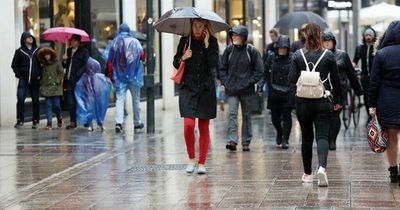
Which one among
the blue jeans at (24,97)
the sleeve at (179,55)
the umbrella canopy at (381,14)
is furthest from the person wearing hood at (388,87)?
the umbrella canopy at (381,14)

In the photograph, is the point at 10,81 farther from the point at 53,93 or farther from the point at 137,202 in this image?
the point at 137,202

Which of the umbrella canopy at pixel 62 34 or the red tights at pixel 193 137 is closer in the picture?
the red tights at pixel 193 137

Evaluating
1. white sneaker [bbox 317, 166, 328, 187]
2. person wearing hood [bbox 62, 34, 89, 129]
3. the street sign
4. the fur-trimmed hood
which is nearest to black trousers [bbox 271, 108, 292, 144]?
white sneaker [bbox 317, 166, 328, 187]

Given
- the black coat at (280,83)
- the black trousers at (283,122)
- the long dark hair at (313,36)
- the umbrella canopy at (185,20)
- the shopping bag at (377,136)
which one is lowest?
the black trousers at (283,122)

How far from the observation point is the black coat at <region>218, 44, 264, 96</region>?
14555mm

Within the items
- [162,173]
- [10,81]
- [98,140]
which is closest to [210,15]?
[162,173]

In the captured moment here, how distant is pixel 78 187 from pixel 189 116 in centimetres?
171

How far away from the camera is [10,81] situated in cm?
1892

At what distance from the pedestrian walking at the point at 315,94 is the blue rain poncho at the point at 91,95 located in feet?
24.9

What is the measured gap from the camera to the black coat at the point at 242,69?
47.8 ft

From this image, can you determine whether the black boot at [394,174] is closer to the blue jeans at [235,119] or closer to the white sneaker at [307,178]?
the white sneaker at [307,178]

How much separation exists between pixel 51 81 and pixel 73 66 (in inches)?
24.9

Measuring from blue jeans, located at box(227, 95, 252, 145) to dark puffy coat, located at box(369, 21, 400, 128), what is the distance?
4113 mm

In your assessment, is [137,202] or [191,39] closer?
[137,202]
